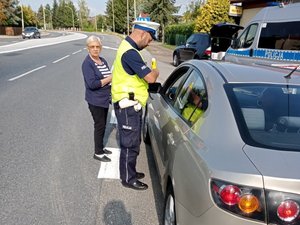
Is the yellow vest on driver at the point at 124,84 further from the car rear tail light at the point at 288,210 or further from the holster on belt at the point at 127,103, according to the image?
the car rear tail light at the point at 288,210

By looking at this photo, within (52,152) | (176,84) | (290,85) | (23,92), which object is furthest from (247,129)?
(23,92)

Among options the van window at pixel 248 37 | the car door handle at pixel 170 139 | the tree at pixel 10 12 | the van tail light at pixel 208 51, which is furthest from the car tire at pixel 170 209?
the tree at pixel 10 12

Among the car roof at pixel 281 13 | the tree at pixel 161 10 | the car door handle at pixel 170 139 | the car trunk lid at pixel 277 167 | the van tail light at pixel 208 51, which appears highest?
the tree at pixel 161 10

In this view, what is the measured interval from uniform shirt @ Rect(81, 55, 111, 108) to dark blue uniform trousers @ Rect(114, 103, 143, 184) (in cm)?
78

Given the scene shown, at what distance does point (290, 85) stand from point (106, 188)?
221 centimetres

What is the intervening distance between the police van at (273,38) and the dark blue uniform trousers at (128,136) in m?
4.60

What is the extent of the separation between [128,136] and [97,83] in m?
1.00

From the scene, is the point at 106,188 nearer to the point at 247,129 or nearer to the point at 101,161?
the point at 101,161

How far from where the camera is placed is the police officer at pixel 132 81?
3.38 m

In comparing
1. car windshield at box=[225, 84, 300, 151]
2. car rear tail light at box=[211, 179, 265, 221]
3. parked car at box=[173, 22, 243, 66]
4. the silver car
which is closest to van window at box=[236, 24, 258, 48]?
parked car at box=[173, 22, 243, 66]

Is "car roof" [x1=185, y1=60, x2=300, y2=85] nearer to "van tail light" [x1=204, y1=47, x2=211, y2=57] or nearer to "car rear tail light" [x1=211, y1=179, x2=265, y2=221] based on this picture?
"car rear tail light" [x1=211, y1=179, x2=265, y2=221]

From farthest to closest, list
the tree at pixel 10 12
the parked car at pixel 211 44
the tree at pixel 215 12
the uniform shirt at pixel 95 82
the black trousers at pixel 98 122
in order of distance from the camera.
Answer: the tree at pixel 10 12 < the tree at pixel 215 12 < the parked car at pixel 211 44 < the black trousers at pixel 98 122 < the uniform shirt at pixel 95 82

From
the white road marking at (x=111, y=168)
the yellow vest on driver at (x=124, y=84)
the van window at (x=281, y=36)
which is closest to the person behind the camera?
the yellow vest on driver at (x=124, y=84)

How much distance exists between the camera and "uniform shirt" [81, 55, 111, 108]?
4.30m
